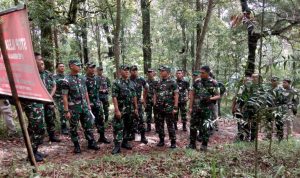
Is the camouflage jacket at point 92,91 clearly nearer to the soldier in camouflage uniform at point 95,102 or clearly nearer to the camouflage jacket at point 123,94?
the soldier in camouflage uniform at point 95,102

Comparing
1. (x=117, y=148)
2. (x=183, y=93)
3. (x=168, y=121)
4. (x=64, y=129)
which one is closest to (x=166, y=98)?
(x=168, y=121)

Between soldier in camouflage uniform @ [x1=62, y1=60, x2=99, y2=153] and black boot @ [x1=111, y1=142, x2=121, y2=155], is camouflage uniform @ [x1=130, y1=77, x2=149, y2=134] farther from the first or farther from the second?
soldier in camouflage uniform @ [x1=62, y1=60, x2=99, y2=153]

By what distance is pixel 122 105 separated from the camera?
7.16 m

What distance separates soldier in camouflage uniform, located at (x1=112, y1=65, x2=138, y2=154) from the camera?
7.02 m

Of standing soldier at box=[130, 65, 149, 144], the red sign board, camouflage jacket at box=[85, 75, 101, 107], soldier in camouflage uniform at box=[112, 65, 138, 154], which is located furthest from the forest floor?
the red sign board

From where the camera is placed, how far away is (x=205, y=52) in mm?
25500

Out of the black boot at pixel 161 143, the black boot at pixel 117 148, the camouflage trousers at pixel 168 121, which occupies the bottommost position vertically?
the black boot at pixel 161 143

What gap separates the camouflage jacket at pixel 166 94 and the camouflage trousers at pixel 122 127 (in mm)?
778

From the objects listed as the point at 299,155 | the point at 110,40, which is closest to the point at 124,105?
the point at 299,155

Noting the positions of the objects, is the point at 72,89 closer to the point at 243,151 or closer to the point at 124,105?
the point at 124,105

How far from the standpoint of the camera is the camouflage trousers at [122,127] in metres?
7.02

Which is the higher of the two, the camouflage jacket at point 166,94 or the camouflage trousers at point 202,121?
the camouflage jacket at point 166,94

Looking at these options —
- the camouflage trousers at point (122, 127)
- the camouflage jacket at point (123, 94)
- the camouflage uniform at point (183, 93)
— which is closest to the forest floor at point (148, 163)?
the camouflage trousers at point (122, 127)

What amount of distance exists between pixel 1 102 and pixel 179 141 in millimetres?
4694
